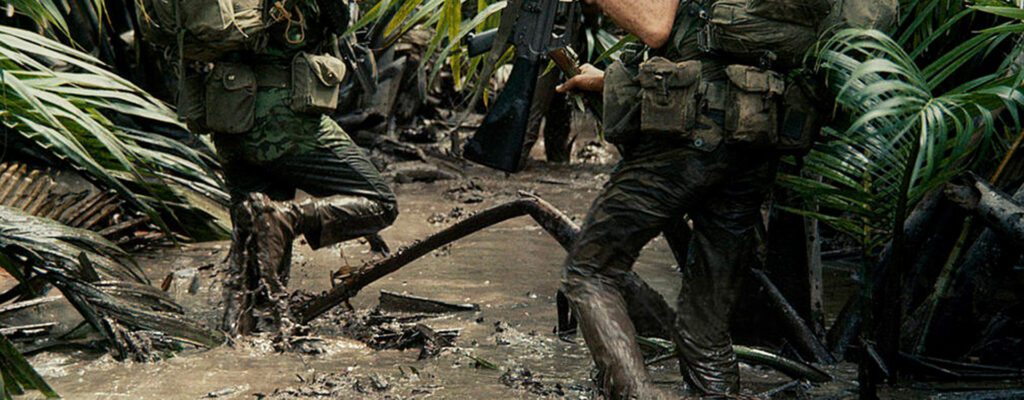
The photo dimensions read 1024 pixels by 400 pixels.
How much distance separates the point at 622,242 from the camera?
3.85 metres

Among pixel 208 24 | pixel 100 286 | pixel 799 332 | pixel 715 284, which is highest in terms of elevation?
pixel 208 24

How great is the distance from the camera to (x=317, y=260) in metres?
6.70

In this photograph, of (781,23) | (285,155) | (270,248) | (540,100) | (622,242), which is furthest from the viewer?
(540,100)

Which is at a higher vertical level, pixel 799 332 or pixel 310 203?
pixel 310 203

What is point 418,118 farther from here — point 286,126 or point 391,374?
point 391,374

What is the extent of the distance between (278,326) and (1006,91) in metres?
2.84

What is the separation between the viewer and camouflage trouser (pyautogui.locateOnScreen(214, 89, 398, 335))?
189 inches

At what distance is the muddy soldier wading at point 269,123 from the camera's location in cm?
470

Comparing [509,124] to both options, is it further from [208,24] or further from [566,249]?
[208,24]

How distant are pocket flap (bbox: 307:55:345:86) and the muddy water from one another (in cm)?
105

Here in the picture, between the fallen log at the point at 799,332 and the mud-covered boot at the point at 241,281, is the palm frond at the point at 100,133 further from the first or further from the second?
the fallen log at the point at 799,332

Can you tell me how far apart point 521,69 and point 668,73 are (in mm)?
708

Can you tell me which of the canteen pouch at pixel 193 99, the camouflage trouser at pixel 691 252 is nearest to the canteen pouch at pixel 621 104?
the camouflage trouser at pixel 691 252

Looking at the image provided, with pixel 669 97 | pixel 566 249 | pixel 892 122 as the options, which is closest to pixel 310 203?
pixel 566 249
